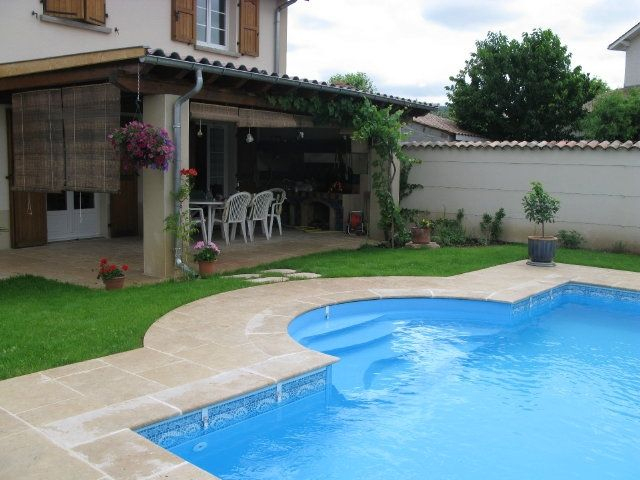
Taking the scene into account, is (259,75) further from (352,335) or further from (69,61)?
(352,335)

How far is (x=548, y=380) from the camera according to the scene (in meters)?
6.59

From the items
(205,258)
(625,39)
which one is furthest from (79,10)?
(625,39)

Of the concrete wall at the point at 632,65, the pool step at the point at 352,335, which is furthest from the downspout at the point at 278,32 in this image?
the concrete wall at the point at 632,65

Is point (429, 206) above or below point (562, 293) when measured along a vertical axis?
above

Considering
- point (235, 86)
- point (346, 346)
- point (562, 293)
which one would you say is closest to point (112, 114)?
point (235, 86)

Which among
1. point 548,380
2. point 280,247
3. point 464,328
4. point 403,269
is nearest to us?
point 548,380

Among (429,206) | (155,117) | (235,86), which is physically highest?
(235,86)

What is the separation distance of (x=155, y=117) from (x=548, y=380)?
235 inches

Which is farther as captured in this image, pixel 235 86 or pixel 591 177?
pixel 591 177

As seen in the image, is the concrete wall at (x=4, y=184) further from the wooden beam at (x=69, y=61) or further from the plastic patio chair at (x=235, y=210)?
the plastic patio chair at (x=235, y=210)

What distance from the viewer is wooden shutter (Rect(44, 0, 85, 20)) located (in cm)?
1060

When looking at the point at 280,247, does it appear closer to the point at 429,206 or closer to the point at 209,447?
the point at 429,206

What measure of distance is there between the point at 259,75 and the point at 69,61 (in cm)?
258

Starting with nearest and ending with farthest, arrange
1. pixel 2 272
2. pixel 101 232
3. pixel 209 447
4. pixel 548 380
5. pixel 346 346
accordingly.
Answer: pixel 209 447
pixel 548 380
pixel 346 346
pixel 2 272
pixel 101 232
